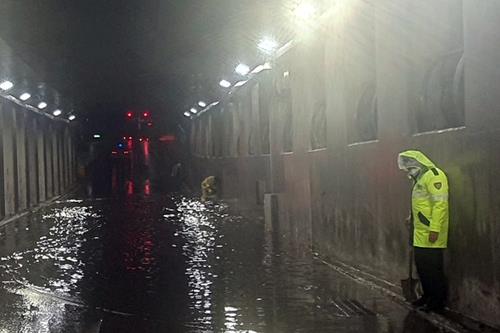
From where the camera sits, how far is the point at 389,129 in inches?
431

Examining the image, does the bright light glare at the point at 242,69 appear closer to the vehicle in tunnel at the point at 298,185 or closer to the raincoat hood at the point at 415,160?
the vehicle in tunnel at the point at 298,185

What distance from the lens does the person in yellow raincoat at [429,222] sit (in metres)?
8.61

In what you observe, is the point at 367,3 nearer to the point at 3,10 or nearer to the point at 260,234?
the point at 3,10

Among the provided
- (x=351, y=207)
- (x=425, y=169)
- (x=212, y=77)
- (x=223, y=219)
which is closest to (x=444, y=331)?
(x=425, y=169)

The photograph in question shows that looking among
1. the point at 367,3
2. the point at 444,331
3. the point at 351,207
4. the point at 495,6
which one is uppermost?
the point at 367,3

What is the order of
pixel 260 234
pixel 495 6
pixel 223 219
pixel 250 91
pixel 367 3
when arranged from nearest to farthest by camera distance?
pixel 495 6, pixel 367 3, pixel 260 234, pixel 223 219, pixel 250 91

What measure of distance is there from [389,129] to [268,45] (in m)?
8.69

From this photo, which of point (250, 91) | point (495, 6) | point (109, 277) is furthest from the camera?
point (250, 91)

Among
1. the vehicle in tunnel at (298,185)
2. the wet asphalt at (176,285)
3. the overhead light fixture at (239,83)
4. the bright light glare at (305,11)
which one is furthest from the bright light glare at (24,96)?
the bright light glare at (305,11)

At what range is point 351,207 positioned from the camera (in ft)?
42.1

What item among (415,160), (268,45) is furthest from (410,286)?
(268,45)

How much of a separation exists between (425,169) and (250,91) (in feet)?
61.9

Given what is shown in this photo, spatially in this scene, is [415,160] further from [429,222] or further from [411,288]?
[411,288]

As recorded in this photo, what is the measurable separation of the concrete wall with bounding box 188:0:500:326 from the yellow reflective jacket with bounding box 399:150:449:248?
0.53 ft
